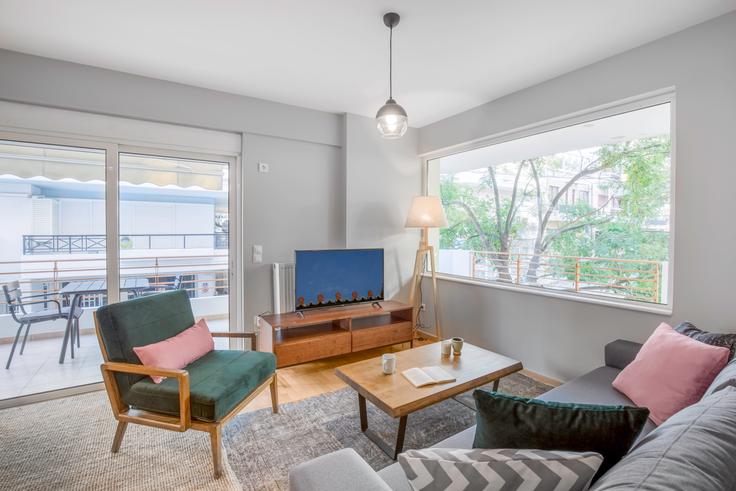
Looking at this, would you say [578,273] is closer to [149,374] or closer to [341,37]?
[341,37]

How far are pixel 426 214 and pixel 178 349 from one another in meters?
2.59

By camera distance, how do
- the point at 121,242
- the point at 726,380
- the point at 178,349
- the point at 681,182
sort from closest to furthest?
the point at 726,380 → the point at 178,349 → the point at 681,182 → the point at 121,242

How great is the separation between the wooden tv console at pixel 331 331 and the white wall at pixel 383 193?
0.62m

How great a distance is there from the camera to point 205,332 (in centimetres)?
246

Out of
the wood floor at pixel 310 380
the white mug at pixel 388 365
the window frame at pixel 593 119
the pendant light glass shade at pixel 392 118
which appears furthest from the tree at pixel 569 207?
the white mug at pixel 388 365

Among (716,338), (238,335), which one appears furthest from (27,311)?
(716,338)

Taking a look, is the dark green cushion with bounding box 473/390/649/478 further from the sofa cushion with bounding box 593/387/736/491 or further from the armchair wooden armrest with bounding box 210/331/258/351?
the armchair wooden armrest with bounding box 210/331/258/351

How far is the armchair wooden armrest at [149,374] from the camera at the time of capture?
181 cm

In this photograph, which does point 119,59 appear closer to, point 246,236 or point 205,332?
point 246,236

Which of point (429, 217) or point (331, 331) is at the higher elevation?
point (429, 217)

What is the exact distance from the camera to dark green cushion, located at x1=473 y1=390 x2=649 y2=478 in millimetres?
890

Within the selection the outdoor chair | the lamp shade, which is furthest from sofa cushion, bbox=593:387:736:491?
the outdoor chair

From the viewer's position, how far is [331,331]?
3.35 m

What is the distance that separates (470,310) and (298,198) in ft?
7.21
